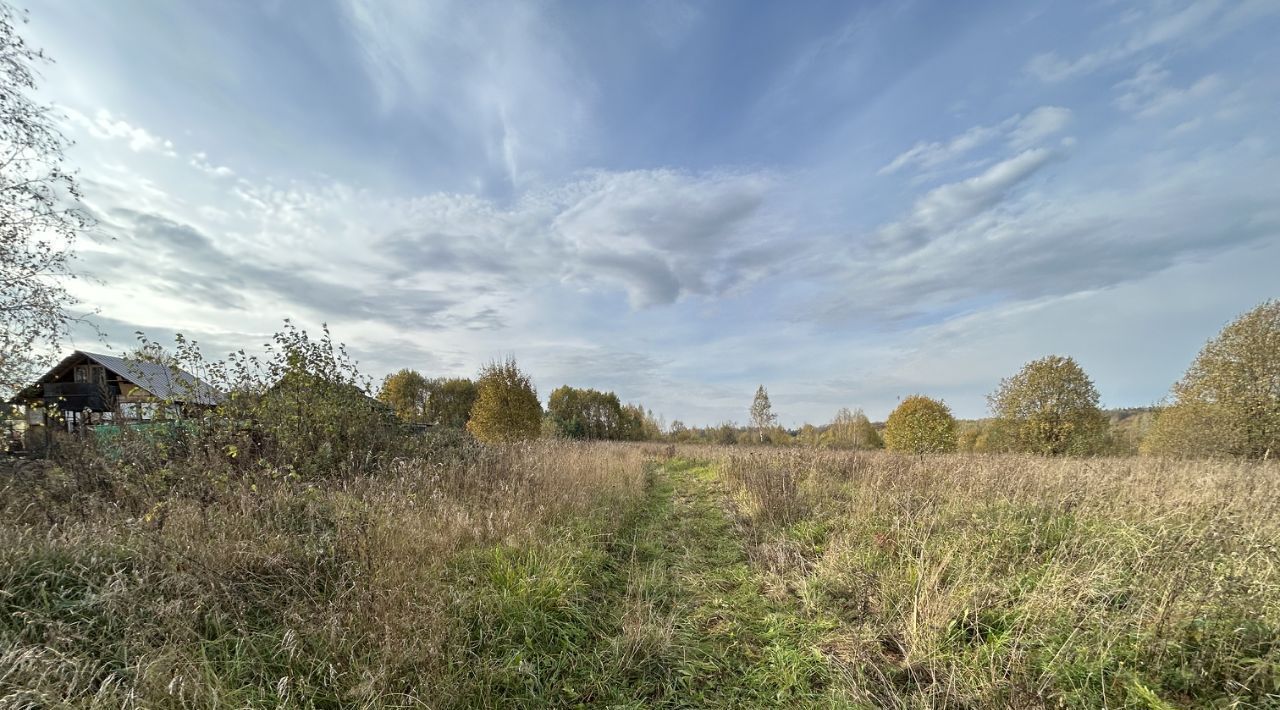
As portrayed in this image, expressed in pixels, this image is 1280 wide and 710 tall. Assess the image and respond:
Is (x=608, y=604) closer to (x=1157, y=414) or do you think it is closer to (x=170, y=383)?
(x=170, y=383)

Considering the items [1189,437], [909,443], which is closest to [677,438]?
[909,443]

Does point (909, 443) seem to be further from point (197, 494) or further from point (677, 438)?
point (677, 438)

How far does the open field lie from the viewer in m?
2.53

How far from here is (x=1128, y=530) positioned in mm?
3951

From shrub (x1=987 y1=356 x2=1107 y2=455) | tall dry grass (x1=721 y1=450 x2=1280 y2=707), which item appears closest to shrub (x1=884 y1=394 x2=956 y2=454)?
Result: shrub (x1=987 y1=356 x2=1107 y2=455)

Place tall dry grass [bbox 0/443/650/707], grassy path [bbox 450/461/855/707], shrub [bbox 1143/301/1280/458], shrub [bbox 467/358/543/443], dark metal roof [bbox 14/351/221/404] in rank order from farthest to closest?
shrub [bbox 467/358/543/443] < shrub [bbox 1143/301/1280/458] < dark metal roof [bbox 14/351/221/404] < grassy path [bbox 450/461/855/707] < tall dry grass [bbox 0/443/650/707]

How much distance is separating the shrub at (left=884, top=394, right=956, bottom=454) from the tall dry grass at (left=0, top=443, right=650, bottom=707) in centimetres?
1476

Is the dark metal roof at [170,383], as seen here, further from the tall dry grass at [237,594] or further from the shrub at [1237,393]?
the shrub at [1237,393]

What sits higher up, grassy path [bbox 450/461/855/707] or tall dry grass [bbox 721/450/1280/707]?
tall dry grass [bbox 721/450/1280/707]

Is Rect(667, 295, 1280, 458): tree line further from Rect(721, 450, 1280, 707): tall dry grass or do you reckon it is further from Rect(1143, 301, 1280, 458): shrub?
Rect(721, 450, 1280, 707): tall dry grass

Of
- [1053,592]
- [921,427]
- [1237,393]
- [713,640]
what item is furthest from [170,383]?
[1237,393]

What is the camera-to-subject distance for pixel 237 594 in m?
3.23

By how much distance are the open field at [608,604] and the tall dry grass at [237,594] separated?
0.02 metres

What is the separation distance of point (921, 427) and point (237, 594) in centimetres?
2524
